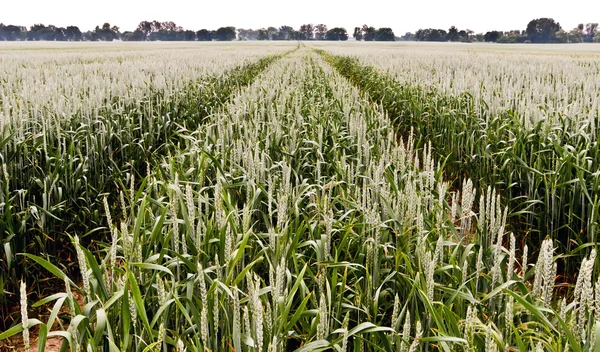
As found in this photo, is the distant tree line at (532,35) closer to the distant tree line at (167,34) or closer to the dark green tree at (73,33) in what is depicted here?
the distant tree line at (167,34)

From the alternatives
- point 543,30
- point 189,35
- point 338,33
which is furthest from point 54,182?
point 338,33

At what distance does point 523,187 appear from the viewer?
523 cm

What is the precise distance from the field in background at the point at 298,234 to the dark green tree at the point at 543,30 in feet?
425

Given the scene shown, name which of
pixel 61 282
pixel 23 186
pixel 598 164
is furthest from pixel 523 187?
pixel 23 186

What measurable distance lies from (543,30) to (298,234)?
137268 mm

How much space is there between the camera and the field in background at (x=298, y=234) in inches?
75.5

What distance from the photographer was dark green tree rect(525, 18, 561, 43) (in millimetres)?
119188

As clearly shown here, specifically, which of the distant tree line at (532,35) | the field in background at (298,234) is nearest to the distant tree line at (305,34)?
the distant tree line at (532,35)

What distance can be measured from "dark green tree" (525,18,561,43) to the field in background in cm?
12941

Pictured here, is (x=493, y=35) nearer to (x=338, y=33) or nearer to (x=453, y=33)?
(x=453, y=33)

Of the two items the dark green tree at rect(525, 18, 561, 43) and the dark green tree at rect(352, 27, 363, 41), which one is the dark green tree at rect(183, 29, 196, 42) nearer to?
the dark green tree at rect(352, 27, 363, 41)

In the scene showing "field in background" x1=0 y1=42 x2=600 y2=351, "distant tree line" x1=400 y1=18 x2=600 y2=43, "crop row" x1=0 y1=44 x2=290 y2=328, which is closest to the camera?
"field in background" x1=0 y1=42 x2=600 y2=351

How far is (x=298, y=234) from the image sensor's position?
2.62 meters

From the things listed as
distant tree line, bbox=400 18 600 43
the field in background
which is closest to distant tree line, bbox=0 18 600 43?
distant tree line, bbox=400 18 600 43
